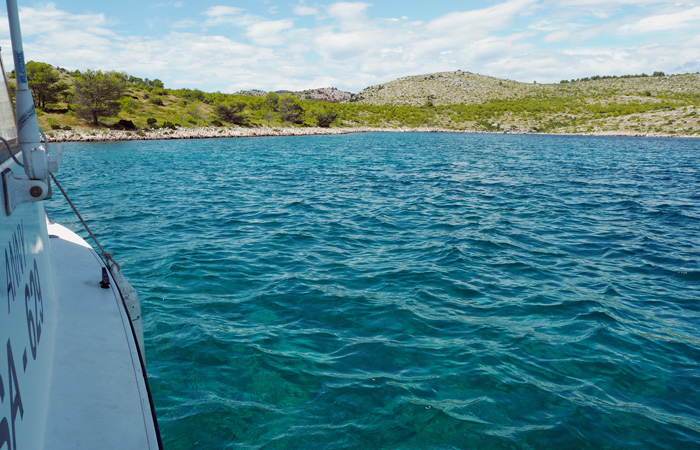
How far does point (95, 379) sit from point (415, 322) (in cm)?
492

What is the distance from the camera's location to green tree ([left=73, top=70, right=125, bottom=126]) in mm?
61031

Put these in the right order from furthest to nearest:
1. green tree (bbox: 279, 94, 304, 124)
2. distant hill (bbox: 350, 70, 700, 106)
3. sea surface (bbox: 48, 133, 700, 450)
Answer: distant hill (bbox: 350, 70, 700, 106)
green tree (bbox: 279, 94, 304, 124)
sea surface (bbox: 48, 133, 700, 450)

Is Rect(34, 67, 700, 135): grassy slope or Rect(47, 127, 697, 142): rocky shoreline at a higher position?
Rect(34, 67, 700, 135): grassy slope

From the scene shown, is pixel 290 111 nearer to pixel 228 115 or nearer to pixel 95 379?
pixel 228 115

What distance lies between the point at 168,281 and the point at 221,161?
26774mm

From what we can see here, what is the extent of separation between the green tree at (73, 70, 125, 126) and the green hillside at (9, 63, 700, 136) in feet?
4.65

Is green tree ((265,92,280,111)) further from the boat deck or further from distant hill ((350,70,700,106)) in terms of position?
the boat deck

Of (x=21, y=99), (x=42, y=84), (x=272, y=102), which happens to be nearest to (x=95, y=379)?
(x=21, y=99)

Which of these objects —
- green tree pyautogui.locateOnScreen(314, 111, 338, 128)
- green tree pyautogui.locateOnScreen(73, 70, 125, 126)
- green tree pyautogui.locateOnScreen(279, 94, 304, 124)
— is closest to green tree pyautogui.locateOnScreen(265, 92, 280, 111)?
green tree pyautogui.locateOnScreen(279, 94, 304, 124)

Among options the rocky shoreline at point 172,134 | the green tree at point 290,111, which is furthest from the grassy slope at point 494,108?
the rocky shoreline at point 172,134

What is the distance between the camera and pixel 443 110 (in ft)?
431

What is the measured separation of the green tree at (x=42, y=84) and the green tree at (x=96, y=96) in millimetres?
3742

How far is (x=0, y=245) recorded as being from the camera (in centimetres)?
210

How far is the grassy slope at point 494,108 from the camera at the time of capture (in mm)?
79438
